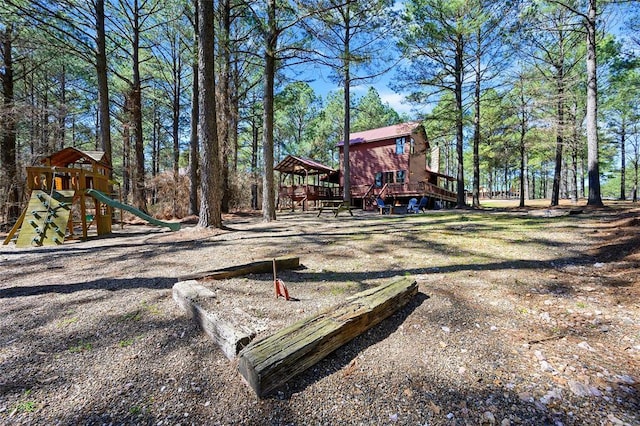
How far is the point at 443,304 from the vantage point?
2.73m

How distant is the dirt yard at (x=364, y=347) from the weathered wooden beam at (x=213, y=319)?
9 centimetres

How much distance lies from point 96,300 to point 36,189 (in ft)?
21.0

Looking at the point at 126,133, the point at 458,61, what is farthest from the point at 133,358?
the point at 458,61

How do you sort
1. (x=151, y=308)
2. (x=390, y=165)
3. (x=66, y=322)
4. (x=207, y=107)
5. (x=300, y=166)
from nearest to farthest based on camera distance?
(x=66, y=322) < (x=151, y=308) < (x=207, y=107) < (x=300, y=166) < (x=390, y=165)

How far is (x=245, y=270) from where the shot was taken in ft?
12.1

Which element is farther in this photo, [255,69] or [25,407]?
[255,69]

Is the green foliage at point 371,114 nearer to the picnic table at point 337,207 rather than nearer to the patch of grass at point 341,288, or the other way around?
the picnic table at point 337,207

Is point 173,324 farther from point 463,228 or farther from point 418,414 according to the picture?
point 463,228

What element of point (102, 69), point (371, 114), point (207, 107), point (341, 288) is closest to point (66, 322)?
point (341, 288)

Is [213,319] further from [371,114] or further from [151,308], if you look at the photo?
[371,114]

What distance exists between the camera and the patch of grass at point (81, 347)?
212 centimetres

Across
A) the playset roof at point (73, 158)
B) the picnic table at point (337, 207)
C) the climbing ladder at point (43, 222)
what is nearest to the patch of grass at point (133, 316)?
the climbing ladder at point (43, 222)

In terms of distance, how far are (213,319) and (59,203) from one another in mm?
7151

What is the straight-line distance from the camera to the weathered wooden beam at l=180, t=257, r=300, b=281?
11.1 ft
